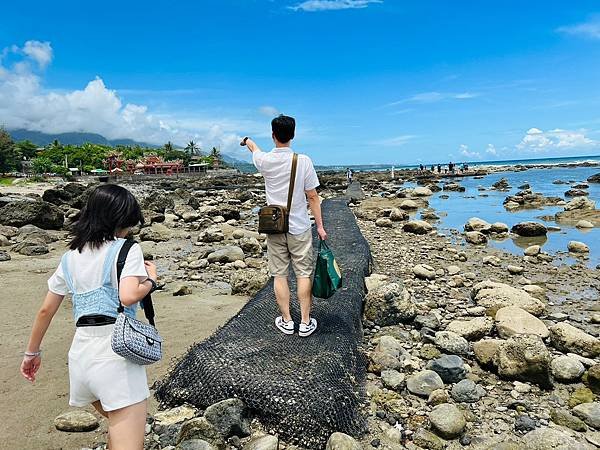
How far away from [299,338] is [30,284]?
17.2 feet

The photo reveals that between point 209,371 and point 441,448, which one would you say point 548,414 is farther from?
point 209,371

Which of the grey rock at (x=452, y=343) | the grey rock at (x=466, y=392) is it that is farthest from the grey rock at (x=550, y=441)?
the grey rock at (x=452, y=343)

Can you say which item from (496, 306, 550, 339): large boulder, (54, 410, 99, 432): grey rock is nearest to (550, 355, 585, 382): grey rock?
(496, 306, 550, 339): large boulder

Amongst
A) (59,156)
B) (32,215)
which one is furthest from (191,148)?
(32,215)

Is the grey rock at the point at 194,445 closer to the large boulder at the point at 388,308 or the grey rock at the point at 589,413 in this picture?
the grey rock at the point at 589,413

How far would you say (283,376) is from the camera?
312 cm

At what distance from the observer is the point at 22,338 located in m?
4.70

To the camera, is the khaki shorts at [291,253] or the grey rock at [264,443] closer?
the grey rock at [264,443]

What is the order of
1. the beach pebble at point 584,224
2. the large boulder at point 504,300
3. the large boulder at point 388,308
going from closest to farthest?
1. the large boulder at point 388,308
2. the large boulder at point 504,300
3. the beach pebble at point 584,224

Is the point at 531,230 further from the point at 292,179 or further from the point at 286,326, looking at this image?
the point at 292,179

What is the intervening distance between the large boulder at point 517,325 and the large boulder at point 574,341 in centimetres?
16

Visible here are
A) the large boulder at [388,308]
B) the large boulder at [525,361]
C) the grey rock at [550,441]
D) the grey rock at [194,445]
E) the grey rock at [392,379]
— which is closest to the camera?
the grey rock at [194,445]

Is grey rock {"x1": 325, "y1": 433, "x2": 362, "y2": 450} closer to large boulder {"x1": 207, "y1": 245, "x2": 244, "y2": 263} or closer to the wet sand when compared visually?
the wet sand

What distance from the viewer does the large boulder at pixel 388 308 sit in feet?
16.6
